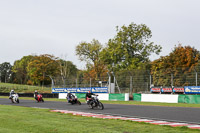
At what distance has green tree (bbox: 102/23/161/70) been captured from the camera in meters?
55.8

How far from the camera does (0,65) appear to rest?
140m

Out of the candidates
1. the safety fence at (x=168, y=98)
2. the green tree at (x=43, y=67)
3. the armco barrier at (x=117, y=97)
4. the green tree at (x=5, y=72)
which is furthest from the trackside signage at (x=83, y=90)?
the green tree at (x=5, y=72)

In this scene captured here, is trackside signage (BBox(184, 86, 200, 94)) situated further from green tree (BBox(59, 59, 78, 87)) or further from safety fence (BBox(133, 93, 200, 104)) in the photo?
green tree (BBox(59, 59, 78, 87))

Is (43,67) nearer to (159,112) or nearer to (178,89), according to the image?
(178,89)

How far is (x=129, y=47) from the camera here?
186 feet

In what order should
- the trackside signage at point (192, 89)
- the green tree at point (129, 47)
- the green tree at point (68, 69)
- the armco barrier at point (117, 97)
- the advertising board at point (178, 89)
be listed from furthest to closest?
the green tree at point (68, 69)
the green tree at point (129, 47)
the armco barrier at point (117, 97)
the advertising board at point (178, 89)
the trackside signage at point (192, 89)

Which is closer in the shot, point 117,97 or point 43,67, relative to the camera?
point 117,97

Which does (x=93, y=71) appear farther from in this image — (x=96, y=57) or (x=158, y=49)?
(x=158, y=49)

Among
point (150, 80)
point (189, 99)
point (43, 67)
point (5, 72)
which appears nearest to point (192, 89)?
point (189, 99)

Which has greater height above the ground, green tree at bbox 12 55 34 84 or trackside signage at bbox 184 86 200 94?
green tree at bbox 12 55 34 84

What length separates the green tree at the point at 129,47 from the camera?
55812 millimetres

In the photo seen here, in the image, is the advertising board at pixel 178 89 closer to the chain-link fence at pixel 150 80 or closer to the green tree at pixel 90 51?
the chain-link fence at pixel 150 80

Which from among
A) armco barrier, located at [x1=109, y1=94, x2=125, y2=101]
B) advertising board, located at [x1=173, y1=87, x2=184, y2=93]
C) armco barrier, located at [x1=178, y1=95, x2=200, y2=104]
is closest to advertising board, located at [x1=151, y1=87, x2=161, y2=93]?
advertising board, located at [x1=173, y1=87, x2=184, y2=93]

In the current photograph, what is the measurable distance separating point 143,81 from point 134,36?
2574 centimetres
